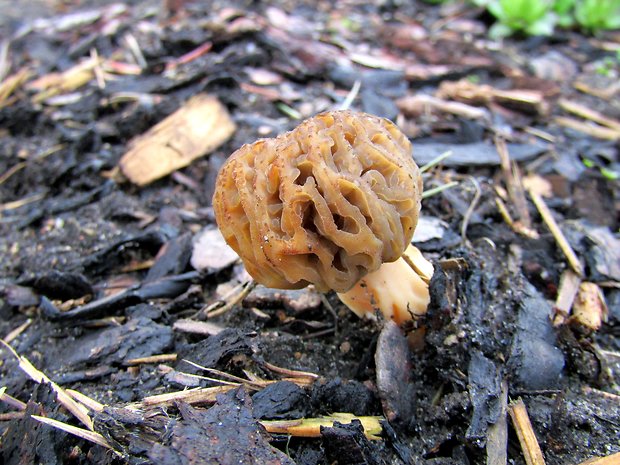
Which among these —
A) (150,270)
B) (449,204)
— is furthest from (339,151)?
(150,270)

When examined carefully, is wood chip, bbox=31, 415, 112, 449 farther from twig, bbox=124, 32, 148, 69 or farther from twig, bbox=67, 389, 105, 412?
twig, bbox=124, 32, 148, 69

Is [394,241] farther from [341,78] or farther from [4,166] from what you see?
[4,166]

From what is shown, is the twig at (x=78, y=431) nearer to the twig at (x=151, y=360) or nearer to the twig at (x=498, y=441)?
the twig at (x=151, y=360)

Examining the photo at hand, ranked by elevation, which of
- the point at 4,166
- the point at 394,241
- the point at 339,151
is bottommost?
the point at 4,166

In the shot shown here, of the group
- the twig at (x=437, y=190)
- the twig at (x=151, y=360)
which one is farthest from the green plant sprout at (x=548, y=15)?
the twig at (x=151, y=360)

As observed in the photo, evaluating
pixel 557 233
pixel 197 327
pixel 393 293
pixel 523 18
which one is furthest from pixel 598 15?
pixel 197 327
